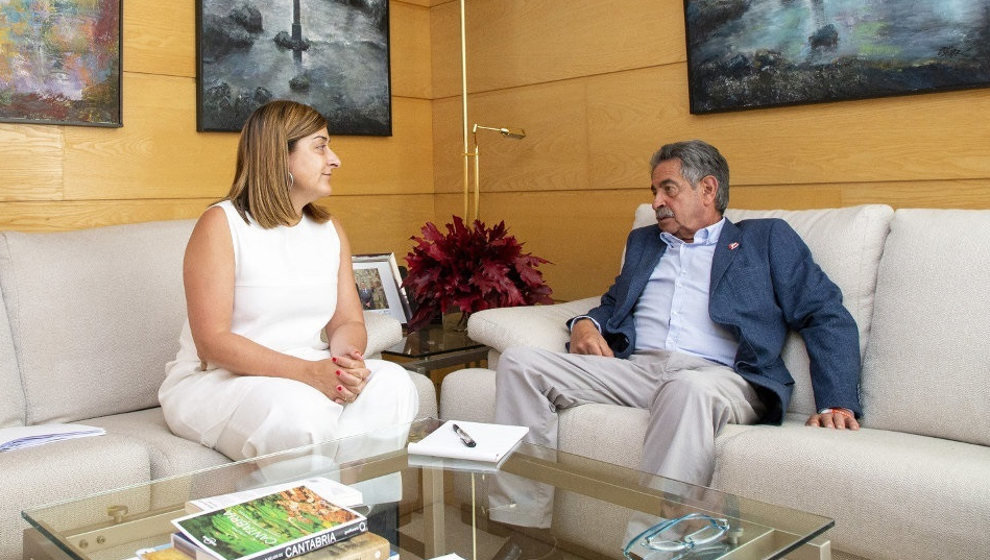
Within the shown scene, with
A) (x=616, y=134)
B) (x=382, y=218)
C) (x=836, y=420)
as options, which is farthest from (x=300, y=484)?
(x=382, y=218)

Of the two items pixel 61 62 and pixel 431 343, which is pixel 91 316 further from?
pixel 431 343

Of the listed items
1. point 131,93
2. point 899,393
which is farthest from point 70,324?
point 899,393

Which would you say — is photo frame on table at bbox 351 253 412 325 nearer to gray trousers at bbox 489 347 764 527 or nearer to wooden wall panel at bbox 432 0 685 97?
wooden wall panel at bbox 432 0 685 97

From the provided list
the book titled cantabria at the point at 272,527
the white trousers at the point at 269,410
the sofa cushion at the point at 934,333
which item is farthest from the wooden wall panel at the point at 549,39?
the book titled cantabria at the point at 272,527

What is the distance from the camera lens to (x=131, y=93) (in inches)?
129

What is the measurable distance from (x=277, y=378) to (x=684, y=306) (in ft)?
3.74

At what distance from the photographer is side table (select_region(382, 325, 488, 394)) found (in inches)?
119

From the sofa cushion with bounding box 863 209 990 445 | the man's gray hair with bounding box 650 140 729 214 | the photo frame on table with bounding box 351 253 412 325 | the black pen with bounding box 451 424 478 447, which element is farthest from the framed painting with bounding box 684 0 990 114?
the black pen with bounding box 451 424 478 447

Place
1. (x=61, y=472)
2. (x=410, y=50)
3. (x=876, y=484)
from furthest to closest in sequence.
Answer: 1. (x=410, y=50)
2. (x=61, y=472)
3. (x=876, y=484)

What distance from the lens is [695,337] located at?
8.73 ft

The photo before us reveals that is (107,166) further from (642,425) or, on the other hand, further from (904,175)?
(904,175)

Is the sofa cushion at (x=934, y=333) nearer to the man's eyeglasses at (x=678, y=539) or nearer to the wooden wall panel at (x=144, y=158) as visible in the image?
the man's eyeglasses at (x=678, y=539)

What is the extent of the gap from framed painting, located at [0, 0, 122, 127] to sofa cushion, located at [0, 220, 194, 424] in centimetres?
50

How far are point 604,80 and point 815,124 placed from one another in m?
0.89
